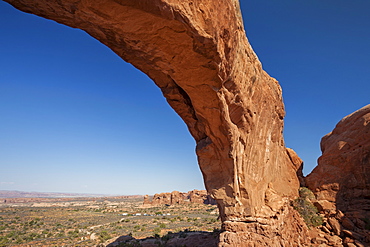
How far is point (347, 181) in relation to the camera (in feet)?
43.1

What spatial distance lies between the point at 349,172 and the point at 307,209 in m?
3.38

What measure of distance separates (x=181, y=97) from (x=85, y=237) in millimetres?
17661

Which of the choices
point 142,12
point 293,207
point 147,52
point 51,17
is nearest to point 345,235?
point 293,207

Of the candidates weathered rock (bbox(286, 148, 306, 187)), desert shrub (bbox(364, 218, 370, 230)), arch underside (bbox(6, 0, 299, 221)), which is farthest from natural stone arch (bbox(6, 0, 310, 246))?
desert shrub (bbox(364, 218, 370, 230))

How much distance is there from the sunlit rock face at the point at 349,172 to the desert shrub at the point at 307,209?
2.25 ft

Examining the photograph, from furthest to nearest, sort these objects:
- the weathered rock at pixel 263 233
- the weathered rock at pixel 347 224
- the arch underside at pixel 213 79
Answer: the weathered rock at pixel 347 224 < the weathered rock at pixel 263 233 < the arch underside at pixel 213 79

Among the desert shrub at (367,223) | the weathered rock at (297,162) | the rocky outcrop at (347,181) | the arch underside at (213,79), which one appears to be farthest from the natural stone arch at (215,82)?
the desert shrub at (367,223)

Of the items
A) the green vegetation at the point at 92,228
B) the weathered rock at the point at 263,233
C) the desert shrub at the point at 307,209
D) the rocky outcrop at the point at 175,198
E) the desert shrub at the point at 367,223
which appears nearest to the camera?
the weathered rock at the point at 263,233

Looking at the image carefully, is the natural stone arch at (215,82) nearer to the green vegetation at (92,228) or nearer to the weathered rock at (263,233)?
the weathered rock at (263,233)

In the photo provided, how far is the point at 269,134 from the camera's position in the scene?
39.5 feet

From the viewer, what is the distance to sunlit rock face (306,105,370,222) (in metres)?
12.5

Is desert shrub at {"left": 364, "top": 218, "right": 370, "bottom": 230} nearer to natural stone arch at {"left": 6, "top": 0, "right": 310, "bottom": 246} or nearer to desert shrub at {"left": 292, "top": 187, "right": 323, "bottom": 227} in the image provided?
desert shrub at {"left": 292, "top": 187, "right": 323, "bottom": 227}

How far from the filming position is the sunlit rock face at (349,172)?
12516mm

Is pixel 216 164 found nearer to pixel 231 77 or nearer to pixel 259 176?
pixel 259 176
